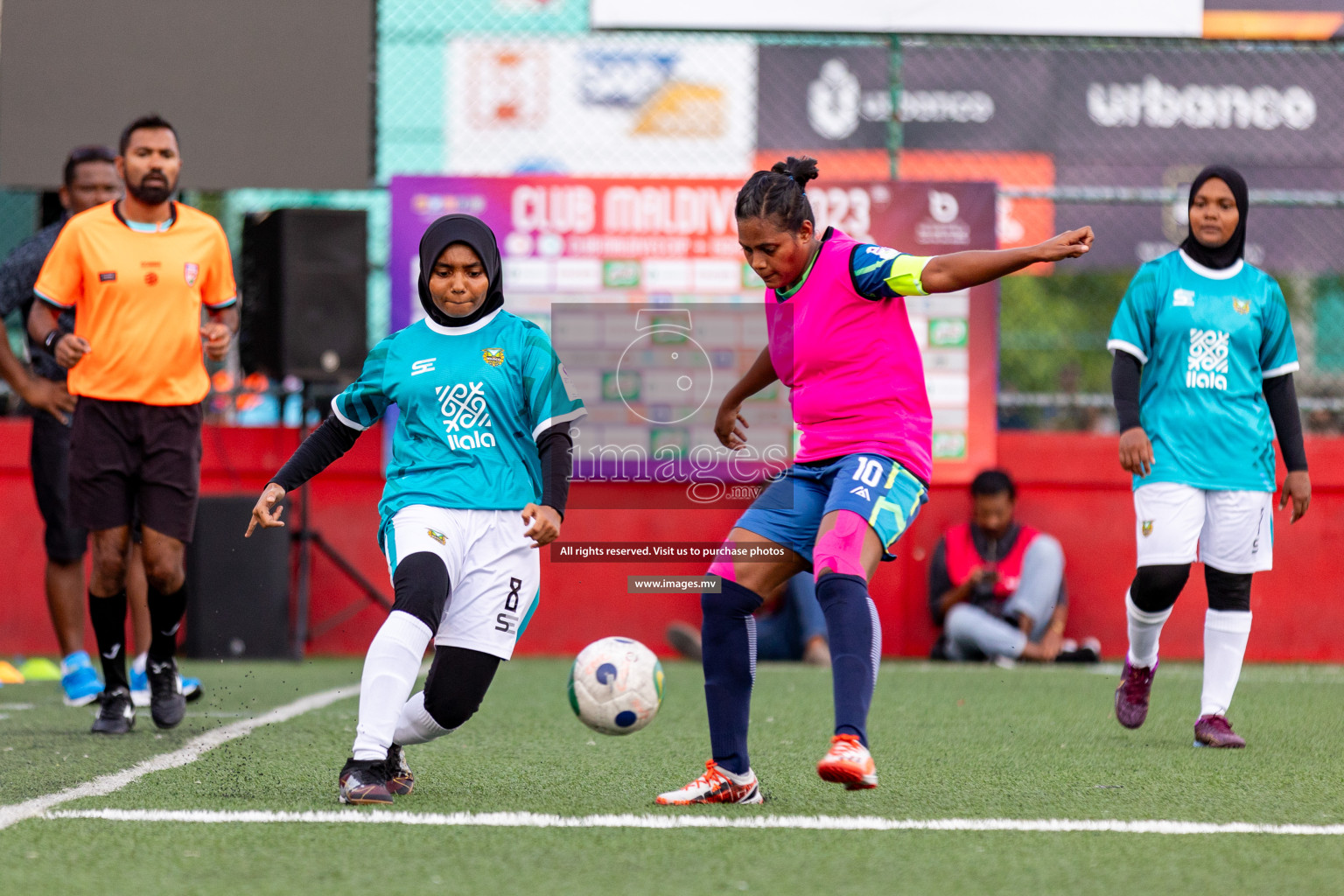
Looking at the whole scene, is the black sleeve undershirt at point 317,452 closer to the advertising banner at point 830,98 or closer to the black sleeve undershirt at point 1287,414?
the black sleeve undershirt at point 1287,414

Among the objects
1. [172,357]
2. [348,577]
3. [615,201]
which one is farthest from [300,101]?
[172,357]

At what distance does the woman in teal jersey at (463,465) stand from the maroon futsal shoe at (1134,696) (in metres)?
2.63

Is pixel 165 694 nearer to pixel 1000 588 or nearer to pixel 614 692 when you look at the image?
pixel 614 692

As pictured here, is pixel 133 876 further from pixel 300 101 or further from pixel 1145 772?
pixel 300 101

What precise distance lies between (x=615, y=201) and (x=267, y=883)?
283 inches

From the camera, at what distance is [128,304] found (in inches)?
240

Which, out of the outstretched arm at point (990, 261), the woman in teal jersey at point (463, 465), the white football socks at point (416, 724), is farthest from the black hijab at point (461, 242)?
the outstretched arm at point (990, 261)

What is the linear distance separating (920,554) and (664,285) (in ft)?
7.58

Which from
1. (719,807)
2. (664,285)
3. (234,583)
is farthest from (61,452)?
(719,807)

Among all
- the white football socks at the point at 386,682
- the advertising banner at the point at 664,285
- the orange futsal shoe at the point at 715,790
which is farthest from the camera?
the advertising banner at the point at 664,285

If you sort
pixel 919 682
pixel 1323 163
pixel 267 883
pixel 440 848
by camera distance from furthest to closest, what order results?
pixel 1323 163 → pixel 919 682 → pixel 440 848 → pixel 267 883

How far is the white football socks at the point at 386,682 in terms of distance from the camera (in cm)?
418

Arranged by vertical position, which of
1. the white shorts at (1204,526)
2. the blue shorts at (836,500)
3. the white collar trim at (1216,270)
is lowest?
the white shorts at (1204,526)

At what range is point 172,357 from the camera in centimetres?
612
